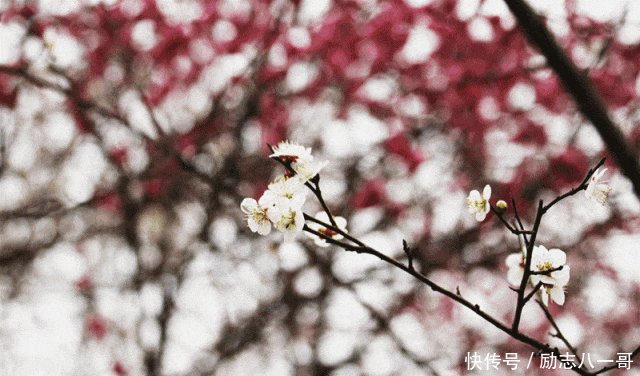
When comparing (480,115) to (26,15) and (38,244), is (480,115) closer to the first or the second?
(26,15)

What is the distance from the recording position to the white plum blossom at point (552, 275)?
187cm

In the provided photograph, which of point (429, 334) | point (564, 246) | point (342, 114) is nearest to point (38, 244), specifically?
point (342, 114)

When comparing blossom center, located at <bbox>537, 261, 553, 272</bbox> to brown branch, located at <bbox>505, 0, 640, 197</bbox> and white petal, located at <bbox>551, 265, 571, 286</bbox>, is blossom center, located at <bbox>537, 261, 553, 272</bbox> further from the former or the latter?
brown branch, located at <bbox>505, 0, 640, 197</bbox>

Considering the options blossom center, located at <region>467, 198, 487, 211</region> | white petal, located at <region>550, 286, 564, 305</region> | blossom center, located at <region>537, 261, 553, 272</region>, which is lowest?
white petal, located at <region>550, 286, 564, 305</region>

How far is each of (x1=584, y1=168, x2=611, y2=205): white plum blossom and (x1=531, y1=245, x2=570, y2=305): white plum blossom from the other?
20 cm

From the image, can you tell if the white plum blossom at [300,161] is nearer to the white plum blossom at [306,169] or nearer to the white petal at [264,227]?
the white plum blossom at [306,169]

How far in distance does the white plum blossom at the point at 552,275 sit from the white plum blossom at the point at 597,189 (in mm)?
197

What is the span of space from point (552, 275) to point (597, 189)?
294mm

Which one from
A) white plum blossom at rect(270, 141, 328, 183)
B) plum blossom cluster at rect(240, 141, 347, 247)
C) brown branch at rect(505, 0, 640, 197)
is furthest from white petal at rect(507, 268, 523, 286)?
white plum blossom at rect(270, 141, 328, 183)

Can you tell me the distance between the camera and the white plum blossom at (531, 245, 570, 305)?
6.14 feet

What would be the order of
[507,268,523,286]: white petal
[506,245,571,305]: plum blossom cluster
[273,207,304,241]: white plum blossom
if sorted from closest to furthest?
[273,207,304,241]: white plum blossom → [506,245,571,305]: plum blossom cluster → [507,268,523,286]: white petal

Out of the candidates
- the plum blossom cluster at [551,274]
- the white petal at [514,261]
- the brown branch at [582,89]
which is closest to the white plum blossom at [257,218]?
the plum blossom cluster at [551,274]

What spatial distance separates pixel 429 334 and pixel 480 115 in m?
3.05

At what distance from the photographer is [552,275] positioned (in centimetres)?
190
